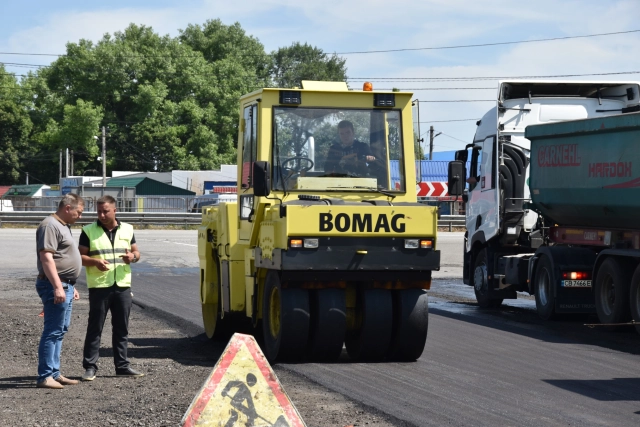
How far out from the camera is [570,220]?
16000mm

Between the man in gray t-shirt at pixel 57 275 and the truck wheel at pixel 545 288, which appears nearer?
the man in gray t-shirt at pixel 57 275

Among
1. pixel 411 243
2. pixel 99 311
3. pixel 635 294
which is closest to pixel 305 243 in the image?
pixel 411 243

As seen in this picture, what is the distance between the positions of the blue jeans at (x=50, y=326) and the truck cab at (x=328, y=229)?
2.18 meters

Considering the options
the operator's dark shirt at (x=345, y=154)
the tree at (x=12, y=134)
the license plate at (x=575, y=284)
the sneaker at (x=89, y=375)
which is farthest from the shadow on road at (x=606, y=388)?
the tree at (x=12, y=134)

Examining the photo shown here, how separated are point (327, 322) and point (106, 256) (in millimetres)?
2319

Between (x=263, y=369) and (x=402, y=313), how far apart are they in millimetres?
4742

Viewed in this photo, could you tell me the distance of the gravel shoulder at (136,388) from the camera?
25.7ft

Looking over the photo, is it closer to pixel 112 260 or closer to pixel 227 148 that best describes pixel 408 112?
pixel 112 260

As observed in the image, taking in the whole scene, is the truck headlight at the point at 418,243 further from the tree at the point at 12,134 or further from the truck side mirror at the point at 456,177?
the tree at the point at 12,134

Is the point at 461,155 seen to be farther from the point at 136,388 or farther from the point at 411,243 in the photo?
the point at 136,388

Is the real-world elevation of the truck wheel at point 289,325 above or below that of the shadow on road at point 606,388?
above

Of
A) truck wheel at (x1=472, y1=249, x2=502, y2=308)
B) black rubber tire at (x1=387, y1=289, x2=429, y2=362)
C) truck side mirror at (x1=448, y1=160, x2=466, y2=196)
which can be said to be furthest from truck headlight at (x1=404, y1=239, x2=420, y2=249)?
truck wheel at (x1=472, y1=249, x2=502, y2=308)

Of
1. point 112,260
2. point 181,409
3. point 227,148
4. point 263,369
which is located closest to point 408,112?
point 112,260

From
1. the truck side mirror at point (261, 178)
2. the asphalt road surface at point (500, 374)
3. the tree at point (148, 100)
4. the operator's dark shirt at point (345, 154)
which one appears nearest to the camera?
the asphalt road surface at point (500, 374)
